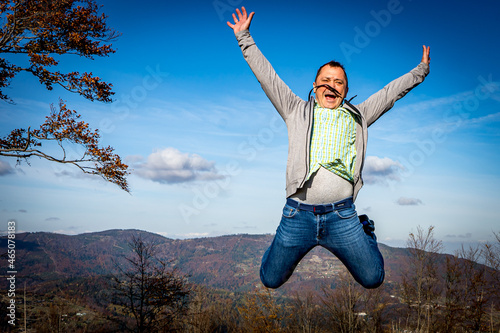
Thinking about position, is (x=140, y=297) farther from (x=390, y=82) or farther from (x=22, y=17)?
(x=390, y=82)

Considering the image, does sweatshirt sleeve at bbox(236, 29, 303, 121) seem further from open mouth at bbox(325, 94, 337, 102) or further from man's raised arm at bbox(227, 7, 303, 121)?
open mouth at bbox(325, 94, 337, 102)

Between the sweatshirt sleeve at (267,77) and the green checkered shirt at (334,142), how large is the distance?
0.26 m

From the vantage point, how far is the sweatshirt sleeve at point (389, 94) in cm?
290

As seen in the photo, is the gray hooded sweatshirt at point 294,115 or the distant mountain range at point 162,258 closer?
the gray hooded sweatshirt at point 294,115

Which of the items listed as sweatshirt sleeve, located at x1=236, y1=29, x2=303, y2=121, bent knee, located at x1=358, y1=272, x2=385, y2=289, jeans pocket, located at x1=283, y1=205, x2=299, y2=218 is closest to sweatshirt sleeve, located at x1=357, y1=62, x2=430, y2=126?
sweatshirt sleeve, located at x1=236, y1=29, x2=303, y2=121

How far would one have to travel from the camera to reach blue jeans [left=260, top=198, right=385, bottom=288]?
98.2 inches

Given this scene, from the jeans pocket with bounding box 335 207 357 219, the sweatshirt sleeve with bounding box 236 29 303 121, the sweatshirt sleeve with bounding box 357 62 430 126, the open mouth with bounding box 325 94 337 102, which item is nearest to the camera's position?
the jeans pocket with bounding box 335 207 357 219

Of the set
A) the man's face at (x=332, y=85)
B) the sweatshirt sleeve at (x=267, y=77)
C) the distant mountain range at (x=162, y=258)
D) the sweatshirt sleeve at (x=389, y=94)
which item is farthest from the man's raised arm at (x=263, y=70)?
the distant mountain range at (x=162, y=258)

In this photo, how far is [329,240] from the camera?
2.53 m

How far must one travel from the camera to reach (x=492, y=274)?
2306 centimetres

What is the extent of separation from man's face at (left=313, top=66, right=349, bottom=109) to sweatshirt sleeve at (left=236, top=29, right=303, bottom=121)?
0.21 meters

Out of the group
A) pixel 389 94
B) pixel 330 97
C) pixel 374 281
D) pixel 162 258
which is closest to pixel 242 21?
pixel 330 97

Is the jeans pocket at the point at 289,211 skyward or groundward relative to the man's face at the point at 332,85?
groundward

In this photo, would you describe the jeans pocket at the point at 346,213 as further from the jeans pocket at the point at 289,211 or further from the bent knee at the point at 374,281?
the bent knee at the point at 374,281
